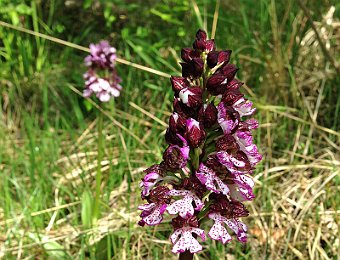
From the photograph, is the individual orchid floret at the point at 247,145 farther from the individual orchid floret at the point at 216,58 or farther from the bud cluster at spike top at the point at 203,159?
the individual orchid floret at the point at 216,58

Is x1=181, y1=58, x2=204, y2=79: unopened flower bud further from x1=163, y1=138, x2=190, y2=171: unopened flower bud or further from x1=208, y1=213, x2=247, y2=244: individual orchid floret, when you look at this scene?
x1=208, y1=213, x2=247, y2=244: individual orchid floret

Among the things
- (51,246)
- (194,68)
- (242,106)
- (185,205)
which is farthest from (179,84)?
(51,246)

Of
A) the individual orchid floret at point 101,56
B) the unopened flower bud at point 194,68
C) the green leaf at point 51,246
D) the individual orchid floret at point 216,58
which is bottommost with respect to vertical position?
the green leaf at point 51,246

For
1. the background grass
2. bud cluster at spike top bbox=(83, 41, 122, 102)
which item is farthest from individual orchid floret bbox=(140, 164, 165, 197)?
bud cluster at spike top bbox=(83, 41, 122, 102)

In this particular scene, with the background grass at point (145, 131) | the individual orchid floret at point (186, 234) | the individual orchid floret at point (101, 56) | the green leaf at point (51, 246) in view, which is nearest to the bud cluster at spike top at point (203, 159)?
the individual orchid floret at point (186, 234)

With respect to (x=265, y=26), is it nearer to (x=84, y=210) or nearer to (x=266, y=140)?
(x=266, y=140)

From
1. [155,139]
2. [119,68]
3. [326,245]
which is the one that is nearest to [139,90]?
[119,68]

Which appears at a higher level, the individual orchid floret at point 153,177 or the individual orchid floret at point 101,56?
the individual orchid floret at point 101,56
